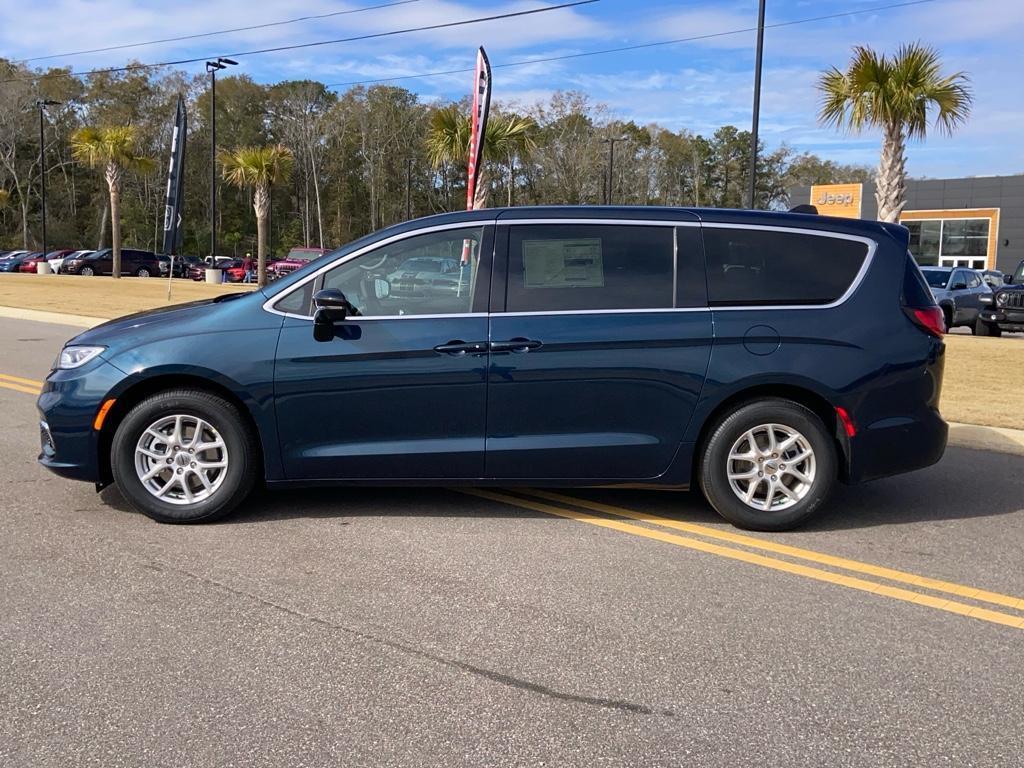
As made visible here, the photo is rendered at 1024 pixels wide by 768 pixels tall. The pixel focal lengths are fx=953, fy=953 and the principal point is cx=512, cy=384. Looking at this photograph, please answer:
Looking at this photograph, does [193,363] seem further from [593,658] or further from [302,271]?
[593,658]

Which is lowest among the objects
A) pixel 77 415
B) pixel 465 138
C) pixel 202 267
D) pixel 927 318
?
pixel 77 415

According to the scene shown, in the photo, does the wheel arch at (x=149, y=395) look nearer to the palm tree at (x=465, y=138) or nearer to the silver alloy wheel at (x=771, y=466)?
the silver alloy wheel at (x=771, y=466)

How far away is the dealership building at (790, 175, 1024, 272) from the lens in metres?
51.2

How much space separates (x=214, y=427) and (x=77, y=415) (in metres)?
0.77

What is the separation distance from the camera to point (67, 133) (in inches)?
3081

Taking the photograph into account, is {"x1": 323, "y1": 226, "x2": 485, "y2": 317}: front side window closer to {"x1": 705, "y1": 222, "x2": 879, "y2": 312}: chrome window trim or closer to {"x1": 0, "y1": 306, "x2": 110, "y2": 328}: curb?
{"x1": 705, "y1": 222, "x2": 879, "y2": 312}: chrome window trim

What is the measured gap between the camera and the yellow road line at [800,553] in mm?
4477

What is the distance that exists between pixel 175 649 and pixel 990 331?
2119cm

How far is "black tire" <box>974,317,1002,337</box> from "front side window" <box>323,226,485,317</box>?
19.0m

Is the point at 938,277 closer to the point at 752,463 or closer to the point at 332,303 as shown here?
the point at 752,463

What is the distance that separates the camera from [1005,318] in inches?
809

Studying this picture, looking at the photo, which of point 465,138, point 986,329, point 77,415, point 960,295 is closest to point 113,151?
point 465,138

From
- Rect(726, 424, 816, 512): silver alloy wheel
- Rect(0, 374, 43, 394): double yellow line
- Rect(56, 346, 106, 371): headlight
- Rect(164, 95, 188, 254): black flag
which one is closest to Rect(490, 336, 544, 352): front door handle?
Rect(726, 424, 816, 512): silver alloy wheel

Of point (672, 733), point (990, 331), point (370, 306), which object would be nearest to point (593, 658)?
point (672, 733)
